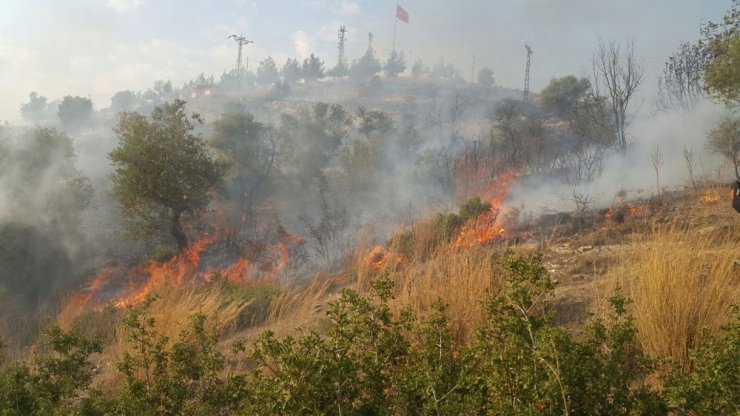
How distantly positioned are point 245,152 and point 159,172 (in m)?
10.7

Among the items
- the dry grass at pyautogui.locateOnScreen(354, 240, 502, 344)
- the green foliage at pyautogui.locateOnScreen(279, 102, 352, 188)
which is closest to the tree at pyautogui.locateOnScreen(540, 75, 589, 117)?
the green foliage at pyautogui.locateOnScreen(279, 102, 352, 188)

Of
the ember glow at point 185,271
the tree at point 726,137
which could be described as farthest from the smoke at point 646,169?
the ember glow at point 185,271

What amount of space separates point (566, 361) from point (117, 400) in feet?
8.25

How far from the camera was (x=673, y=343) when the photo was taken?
3.09 metres

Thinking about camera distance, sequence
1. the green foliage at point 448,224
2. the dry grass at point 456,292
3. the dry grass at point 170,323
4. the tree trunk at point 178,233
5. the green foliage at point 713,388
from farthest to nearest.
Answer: the tree trunk at point 178,233, the green foliage at point 448,224, the dry grass at point 170,323, the dry grass at point 456,292, the green foliage at point 713,388

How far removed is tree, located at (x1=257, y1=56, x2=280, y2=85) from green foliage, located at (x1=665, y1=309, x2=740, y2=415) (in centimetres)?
8896

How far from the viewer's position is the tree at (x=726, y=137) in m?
14.5

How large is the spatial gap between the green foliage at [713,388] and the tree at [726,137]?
15.8 metres

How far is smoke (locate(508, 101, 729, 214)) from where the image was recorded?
14.6 m

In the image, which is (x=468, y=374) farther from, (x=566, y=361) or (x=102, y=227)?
(x=102, y=227)

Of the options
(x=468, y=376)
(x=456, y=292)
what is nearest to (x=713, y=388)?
(x=468, y=376)

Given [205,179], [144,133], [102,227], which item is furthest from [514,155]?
[102,227]

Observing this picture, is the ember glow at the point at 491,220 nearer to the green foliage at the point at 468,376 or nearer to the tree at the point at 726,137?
the green foliage at the point at 468,376

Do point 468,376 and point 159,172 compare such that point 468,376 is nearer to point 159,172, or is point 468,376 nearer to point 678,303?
point 678,303
